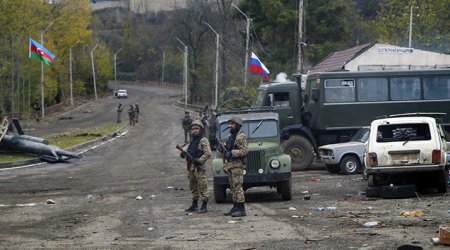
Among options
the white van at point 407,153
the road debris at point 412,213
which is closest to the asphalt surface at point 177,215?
the road debris at point 412,213

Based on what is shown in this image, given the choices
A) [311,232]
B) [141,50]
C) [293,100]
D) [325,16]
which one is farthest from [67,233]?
[141,50]

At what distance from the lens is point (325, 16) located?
66.0 m

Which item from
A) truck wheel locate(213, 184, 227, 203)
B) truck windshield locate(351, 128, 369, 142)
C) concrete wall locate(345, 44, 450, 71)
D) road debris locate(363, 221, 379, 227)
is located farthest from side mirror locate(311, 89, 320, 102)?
road debris locate(363, 221, 379, 227)

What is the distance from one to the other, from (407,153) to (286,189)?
279 cm

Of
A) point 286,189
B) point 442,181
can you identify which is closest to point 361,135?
point 442,181

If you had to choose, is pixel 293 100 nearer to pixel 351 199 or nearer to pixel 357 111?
pixel 357 111

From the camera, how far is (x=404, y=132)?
745 inches

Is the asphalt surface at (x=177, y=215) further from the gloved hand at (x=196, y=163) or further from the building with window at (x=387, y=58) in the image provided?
the building with window at (x=387, y=58)

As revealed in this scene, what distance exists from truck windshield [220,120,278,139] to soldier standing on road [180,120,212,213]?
329cm

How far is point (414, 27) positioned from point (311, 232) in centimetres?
5600

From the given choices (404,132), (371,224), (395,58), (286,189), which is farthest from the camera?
(395,58)

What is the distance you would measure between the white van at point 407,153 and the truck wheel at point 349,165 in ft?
21.2

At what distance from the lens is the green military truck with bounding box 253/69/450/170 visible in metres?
28.6

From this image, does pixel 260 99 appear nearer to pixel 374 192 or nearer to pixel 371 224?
pixel 374 192
